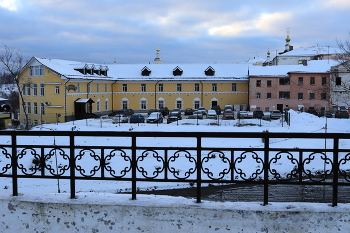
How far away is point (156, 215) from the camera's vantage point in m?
3.74

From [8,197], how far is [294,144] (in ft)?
54.4

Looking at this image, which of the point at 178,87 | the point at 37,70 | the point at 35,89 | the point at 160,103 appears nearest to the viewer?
the point at 37,70

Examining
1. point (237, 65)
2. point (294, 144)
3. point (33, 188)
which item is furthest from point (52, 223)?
point (237, 65)

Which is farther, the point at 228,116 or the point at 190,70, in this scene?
the point at 190,70

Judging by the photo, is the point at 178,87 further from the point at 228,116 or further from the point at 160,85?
the point at 228,116

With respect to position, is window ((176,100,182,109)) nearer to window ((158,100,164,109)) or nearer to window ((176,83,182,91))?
window ((176,83,182,91))

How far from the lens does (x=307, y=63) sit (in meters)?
43.8

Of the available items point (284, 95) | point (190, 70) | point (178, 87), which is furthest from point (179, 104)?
point (284, 95)

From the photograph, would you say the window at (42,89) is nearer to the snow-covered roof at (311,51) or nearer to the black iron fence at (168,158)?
the black iron fence at (168,158)

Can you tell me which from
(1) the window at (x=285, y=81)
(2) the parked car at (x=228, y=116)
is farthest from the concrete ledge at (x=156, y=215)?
(1) the window at (x=285, y=81)

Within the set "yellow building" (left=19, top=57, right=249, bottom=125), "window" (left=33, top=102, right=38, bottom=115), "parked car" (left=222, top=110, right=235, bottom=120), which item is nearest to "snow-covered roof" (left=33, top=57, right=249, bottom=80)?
"yellow building" (left=19, top=57, right=249, bottom=125)

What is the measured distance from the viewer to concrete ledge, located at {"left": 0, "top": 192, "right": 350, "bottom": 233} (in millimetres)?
3621

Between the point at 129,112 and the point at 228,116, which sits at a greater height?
the point at 129,112

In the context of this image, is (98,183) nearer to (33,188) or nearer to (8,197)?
(33,188)
